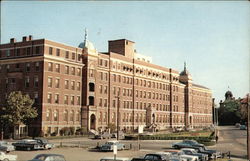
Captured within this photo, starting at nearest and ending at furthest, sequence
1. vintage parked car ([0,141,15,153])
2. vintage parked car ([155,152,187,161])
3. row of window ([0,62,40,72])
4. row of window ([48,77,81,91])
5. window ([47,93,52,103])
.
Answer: vintage parked car ([155,152,187,161])
vintage parked car ([0,141,15,153])
window ([47,93,52,103])
row of window ([0,62,40,72])
row of window ([48,77,81,91])

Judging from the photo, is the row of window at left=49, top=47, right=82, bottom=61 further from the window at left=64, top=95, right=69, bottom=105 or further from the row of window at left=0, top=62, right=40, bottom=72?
the window at left=64, top=95, right=69, bottom=105

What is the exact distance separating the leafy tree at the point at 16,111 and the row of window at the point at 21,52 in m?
10.6

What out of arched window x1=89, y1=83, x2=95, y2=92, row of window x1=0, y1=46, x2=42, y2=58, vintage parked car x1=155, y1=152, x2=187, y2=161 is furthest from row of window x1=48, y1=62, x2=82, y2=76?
vintage parked car x1=155, y1=152, x2=187, y2=161

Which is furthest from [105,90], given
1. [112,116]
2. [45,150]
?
[45,150]

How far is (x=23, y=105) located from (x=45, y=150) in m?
25.3

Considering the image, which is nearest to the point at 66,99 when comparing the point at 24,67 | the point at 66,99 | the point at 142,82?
the point at 66,99

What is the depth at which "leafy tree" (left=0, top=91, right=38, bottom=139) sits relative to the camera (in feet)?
212

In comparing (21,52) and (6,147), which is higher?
(21,52)

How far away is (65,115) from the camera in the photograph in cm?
7631

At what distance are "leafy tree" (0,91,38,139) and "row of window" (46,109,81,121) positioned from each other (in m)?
5.16

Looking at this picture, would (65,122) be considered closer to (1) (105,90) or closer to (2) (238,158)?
(1) (105,90)

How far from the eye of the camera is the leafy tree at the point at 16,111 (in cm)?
6450

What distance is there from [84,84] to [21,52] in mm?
15418

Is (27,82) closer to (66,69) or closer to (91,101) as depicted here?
(66,69)
